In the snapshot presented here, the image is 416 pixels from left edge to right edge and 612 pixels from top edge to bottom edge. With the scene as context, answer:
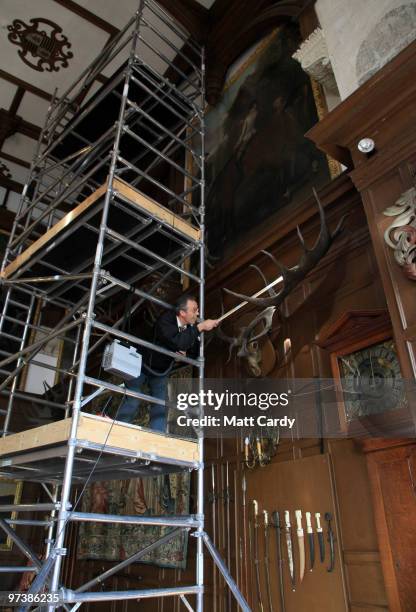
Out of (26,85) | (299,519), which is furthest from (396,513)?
(26,85)

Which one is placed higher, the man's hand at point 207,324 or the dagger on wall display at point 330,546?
the man's hand at point 207,324

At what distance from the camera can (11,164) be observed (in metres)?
8.79

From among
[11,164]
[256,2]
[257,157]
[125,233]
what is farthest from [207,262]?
[11,164]

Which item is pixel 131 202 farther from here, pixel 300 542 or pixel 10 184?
pixel 10 184

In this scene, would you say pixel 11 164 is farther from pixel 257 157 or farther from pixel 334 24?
pixel 334 24

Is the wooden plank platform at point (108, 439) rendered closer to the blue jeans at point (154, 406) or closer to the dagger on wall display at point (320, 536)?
the blue jeans at point (154, 406)

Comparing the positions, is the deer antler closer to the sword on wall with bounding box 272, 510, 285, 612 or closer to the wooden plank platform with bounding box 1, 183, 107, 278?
the wooden plank platform with bounding box 1, 183, 107, 278

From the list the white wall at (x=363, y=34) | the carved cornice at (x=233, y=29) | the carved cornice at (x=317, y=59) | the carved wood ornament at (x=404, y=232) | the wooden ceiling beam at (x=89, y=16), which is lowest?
the carved wood ornament at (x=404, y=232)

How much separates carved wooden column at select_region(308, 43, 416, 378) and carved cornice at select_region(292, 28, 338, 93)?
61.6 inches

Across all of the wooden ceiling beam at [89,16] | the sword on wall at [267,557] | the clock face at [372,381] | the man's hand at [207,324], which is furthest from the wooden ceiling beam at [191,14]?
the sword on wall at [267,557]

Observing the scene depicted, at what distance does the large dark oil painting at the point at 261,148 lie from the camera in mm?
4816

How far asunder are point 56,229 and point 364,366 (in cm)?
244

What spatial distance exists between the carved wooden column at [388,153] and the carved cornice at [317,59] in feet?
5.14

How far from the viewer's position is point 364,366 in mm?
3143
